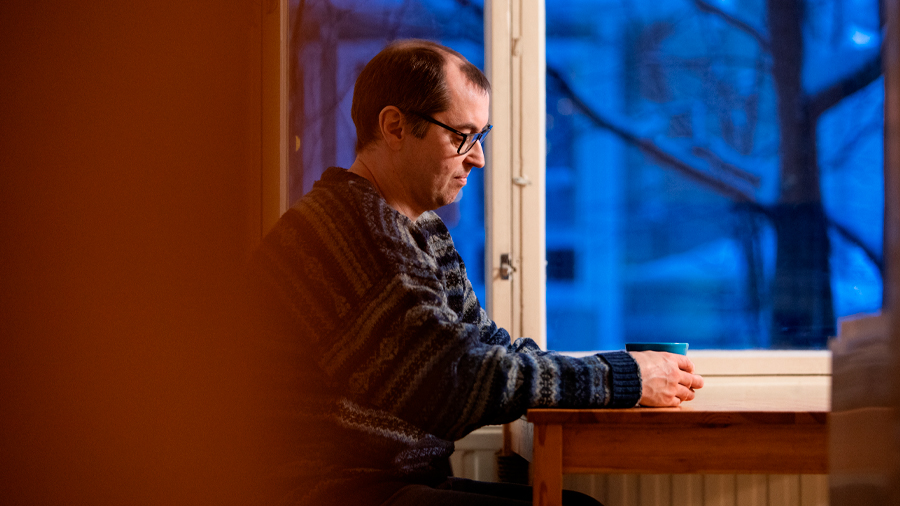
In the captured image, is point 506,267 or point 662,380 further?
point 506,267

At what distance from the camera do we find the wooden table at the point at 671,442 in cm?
82

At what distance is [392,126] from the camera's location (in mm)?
1083

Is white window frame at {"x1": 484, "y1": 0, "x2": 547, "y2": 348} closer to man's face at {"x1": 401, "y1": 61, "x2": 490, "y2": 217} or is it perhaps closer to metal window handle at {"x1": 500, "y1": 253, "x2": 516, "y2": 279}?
metal window handle at {"x1": 500, "y1": 253, "x2": 516, "y2": 279}

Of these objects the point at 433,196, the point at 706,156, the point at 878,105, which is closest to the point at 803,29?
the point at 878,105

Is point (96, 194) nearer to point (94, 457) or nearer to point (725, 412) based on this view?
point (94, 457)

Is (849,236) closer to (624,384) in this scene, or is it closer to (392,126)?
(624,384)

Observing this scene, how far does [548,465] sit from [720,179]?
4.19 ft

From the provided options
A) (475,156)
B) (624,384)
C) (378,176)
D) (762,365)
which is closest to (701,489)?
(762,365)

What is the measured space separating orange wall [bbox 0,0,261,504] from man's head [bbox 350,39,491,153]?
0.66 m

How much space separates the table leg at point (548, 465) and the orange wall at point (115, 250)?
0.49 meters

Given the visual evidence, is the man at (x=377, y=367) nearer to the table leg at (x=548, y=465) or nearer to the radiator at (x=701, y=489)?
the table leg at (x=548, y=465)

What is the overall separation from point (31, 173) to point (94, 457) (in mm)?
182

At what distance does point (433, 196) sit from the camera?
1.13 metres

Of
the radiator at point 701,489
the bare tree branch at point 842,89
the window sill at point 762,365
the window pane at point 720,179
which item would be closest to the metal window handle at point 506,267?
the window pane at point 720,179
